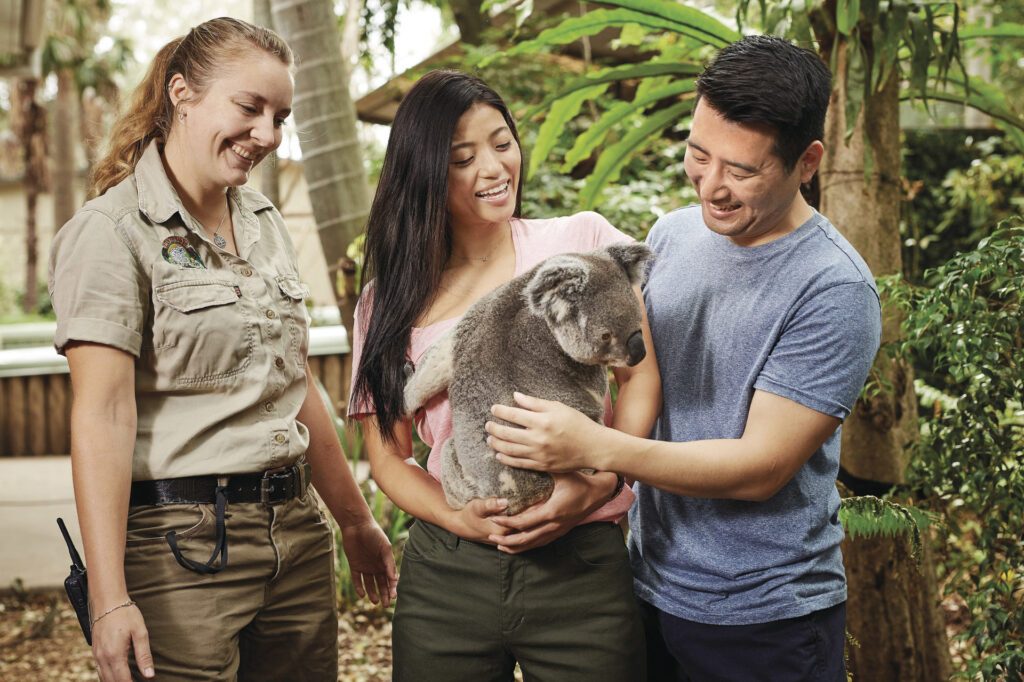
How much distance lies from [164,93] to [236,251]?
1.19 ft

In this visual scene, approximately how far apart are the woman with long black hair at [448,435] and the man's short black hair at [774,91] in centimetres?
39

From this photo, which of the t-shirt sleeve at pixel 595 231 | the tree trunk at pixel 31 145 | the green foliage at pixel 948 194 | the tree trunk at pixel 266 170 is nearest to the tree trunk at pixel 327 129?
the tree trunk at pixel 266 170

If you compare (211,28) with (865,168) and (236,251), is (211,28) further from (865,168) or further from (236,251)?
Result: (865,168)

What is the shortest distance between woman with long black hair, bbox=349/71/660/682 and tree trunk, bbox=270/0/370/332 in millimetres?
1898

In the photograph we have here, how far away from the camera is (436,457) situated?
1.83 meters

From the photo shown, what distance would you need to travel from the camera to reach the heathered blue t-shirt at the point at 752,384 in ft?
5.16

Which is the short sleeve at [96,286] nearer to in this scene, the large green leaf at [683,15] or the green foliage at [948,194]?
the large green leaf at [683,15]

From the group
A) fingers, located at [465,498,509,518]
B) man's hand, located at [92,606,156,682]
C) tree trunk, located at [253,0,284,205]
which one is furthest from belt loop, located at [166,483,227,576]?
tree trunk, located at [253,0,284,205]

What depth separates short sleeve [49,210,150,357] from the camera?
1.69 m

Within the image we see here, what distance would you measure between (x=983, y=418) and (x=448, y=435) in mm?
1687

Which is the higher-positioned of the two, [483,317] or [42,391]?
[483,317]

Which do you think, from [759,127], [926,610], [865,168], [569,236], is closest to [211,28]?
[569,236]

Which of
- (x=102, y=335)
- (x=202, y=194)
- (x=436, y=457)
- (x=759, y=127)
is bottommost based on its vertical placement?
(x=436, y=457)

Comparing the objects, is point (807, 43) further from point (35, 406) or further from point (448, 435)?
point (35, 406)
